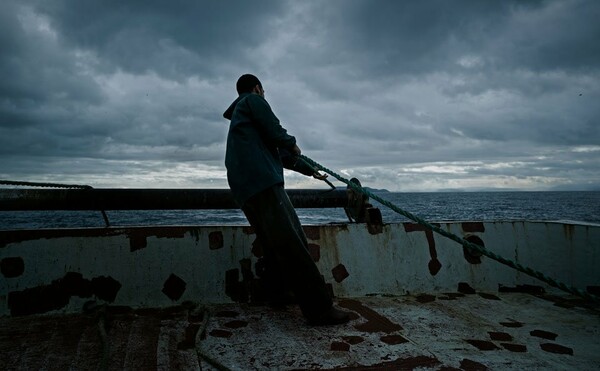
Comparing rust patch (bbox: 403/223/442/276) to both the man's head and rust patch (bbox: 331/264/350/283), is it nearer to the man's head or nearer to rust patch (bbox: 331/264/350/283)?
rust patch (bbox: 331/264/350/283)

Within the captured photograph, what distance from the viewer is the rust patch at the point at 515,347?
1.96 metres

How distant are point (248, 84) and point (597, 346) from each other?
2.82 meters

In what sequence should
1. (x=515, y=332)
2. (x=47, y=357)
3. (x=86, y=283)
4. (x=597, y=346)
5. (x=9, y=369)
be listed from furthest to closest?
(x=86, y=283)
(x=515, y=332)
(x=597, y=346)
(x=47, y=357)
(x=9, y=369)

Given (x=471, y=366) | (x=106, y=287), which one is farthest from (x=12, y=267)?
(x=471, y=366)

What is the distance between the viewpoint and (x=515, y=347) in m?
2.00

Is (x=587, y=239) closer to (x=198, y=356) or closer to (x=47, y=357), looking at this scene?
(x=198, y=356)

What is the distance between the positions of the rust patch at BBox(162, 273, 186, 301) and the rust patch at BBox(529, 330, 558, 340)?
2518 mm

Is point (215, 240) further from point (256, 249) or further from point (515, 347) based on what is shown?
point (515, 347)

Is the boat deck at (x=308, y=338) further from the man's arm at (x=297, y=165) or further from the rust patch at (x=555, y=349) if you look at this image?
the man's arm at (x=297, y=165)

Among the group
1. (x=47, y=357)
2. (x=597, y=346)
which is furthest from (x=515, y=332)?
(x=47, y=357)

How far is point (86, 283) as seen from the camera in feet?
8.46

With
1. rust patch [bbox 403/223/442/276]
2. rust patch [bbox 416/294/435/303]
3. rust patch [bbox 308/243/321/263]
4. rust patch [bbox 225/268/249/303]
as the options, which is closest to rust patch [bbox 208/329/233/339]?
rust patch [bbox 225/268/249/303]

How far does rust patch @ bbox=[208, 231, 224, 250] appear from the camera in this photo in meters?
2.86

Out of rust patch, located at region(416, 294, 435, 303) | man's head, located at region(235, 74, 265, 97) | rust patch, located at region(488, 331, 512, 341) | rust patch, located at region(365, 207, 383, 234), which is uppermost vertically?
man's head, located at region(235, 74, 265, 97)
